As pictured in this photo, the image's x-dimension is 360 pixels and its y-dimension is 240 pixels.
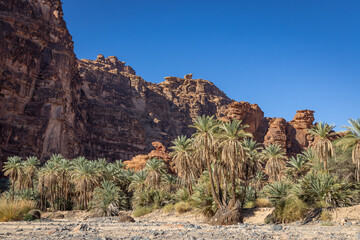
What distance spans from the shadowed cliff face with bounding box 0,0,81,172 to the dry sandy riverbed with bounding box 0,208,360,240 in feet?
134

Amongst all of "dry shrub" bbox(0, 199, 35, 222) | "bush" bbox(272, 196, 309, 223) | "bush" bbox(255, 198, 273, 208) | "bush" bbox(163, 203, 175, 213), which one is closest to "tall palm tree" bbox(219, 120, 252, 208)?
"bush" bbox(272, 196, 309, 223)

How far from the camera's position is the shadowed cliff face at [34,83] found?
2923 inches

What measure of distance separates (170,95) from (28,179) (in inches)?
4907

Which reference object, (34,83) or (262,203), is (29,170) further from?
(34,83)

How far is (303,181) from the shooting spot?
82.6 ft

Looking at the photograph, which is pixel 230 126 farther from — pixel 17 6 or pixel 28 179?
pixel 17 6

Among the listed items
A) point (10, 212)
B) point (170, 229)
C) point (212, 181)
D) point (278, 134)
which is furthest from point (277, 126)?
point (10, 212)

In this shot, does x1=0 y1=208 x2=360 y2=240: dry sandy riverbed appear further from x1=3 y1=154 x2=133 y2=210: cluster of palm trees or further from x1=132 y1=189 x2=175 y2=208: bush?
x1=3 y1=154 x2=133 y2=210: cluster of palm trees

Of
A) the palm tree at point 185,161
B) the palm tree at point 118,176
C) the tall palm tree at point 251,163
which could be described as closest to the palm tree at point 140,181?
the palm tree at point 118,176

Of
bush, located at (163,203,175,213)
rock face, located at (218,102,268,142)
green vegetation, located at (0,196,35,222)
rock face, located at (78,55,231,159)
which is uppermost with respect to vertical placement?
rock face, located at (78,55,231,159)

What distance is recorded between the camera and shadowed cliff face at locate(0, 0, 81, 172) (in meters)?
74.2

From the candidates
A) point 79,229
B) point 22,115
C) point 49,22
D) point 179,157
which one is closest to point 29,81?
point 22,115

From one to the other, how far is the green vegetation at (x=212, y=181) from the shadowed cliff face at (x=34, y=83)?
64.5 feet

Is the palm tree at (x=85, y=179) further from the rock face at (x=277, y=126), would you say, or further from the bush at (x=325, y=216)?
the rock face at (x=277, y=126)
